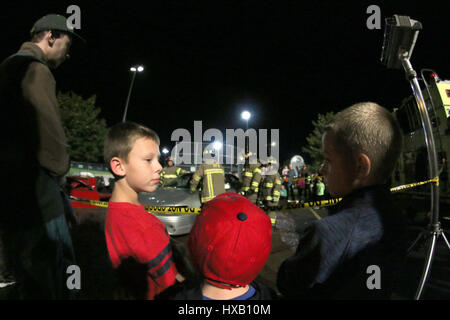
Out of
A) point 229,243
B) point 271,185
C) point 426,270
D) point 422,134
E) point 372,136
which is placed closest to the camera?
point 229,243

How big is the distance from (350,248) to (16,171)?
169cm

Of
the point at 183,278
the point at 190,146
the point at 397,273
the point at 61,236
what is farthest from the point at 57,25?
the point at 190,146

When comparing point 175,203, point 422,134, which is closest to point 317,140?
point 422,134

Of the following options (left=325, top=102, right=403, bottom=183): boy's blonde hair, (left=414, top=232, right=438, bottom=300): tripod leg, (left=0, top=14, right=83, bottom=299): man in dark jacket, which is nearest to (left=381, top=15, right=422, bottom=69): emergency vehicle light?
(left=414, top=232, right=438, bottom=300): tripod leg

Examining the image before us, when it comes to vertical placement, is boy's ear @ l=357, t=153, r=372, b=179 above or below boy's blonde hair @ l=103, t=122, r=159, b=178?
below

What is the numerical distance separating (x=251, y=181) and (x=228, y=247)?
6.68 metres

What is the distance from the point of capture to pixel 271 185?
25.6 feet

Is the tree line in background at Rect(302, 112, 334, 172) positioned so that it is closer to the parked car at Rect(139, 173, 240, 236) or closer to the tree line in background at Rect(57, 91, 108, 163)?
the tree line in background at Rect(57, 91, 108, 163)

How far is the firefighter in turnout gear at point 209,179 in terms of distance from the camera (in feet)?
19.1

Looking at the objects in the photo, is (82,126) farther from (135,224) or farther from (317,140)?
(135,224)

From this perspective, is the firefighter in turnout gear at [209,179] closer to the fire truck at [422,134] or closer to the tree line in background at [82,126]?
the fire truck at [422,134]

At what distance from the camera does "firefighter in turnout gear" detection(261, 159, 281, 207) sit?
775cm

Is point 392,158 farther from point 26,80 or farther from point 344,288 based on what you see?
point 26,80

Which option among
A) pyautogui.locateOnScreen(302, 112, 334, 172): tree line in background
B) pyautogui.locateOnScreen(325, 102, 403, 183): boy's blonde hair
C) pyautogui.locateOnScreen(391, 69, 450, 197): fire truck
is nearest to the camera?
pyautogui.locateOnScreen(325, 102, 403, 183): boy's blonde hair
